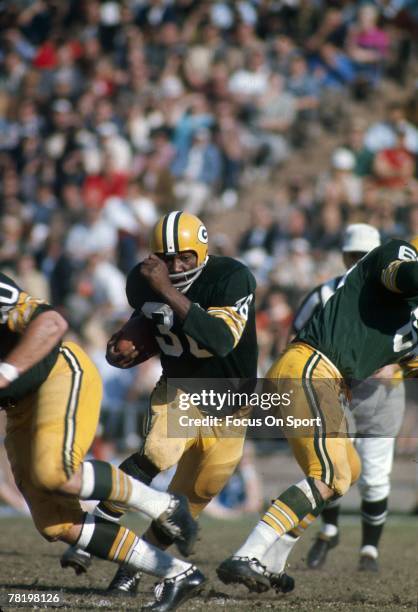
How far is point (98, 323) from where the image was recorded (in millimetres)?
12727

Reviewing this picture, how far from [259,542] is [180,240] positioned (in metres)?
1.71

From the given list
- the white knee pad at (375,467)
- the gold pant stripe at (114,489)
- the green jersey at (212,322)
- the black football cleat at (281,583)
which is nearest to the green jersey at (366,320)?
the green jersey at (212,322)

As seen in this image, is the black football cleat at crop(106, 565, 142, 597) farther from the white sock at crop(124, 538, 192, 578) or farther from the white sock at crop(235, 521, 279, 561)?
the white sock at crop(235, 521, 279, 561)

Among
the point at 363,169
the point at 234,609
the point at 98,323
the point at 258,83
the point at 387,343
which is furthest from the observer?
the point at 258,83

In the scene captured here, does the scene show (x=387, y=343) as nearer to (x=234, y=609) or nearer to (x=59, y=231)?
(x=234, y=609)

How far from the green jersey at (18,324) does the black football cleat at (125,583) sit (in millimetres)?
1379

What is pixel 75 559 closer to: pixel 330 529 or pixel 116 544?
pixel 116 544

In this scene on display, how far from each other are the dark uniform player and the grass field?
40 centimetres

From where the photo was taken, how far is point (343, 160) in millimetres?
14664

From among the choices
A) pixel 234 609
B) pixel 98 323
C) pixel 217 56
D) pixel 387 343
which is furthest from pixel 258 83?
pixel 234 609

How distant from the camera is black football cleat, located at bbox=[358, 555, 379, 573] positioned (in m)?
7.80

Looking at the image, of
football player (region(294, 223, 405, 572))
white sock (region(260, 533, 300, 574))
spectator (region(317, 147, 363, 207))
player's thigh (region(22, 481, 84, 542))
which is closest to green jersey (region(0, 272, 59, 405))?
player's thigh (region(22, 481, 84, 542))

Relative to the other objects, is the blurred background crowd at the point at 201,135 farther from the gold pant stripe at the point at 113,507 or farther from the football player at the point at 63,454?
the football player at the point at 63,454

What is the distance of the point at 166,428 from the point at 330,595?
1376 millimetres
